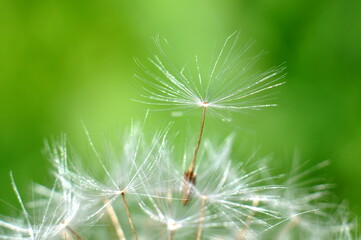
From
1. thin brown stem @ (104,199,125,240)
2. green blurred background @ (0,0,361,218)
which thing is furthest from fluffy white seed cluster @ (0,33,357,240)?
green blurred background @ (0,0,361,218)

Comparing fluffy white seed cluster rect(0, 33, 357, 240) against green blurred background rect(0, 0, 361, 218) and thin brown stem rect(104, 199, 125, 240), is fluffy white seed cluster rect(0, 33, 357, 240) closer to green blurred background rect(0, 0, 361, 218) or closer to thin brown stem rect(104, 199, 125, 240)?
thin brown stem rect(104, 199, 125, 240)

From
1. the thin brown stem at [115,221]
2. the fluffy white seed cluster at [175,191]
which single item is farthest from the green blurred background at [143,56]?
the thin brown stem at [115,221]

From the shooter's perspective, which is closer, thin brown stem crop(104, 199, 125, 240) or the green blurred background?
thin brown stem crop(104, 199, 125, 240)

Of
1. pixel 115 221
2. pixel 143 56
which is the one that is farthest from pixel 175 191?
pixel 143 56

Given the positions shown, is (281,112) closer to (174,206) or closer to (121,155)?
(121,155)

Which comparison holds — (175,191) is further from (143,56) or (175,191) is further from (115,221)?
(143,56)

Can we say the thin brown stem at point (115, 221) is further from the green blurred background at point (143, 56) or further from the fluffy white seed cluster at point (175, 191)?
the green blurred background at point (143, 56)

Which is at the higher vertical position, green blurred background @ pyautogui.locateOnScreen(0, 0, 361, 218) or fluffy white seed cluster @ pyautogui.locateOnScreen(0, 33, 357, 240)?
green blurred background @ pyautogui.locateOnScreen(0, 0, 361, 218)

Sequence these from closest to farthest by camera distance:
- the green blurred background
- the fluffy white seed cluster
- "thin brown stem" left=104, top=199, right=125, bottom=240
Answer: the fluffy white seed cluster < "thin brown stem" left=104, top=199, right=125, bottom=240 < the green blurred background

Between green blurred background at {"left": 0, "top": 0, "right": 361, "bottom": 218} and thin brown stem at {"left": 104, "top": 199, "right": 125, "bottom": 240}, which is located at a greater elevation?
green blurred background at {"left": 0, "top": 0, "right": 361, "bottom": 218}

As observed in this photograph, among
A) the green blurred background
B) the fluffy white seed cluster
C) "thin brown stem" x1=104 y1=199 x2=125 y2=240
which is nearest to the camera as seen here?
the fluffy white seed cluster

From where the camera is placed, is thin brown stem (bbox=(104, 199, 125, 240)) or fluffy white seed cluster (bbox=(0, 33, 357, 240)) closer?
fluffy white seed cluster (bbox=(0, 33, 357, 240))
